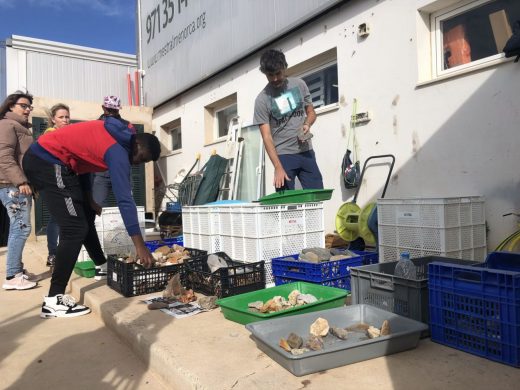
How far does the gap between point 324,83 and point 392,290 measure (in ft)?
13.1

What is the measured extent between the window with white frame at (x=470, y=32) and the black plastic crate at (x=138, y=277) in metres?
3.26

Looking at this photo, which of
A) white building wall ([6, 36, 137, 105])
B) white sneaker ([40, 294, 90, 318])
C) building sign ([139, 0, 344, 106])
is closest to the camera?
white sneaker ([40, 294, 90, 318])

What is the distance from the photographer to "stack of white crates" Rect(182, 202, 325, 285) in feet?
11.3

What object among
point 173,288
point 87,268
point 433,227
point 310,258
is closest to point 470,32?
point 433,227

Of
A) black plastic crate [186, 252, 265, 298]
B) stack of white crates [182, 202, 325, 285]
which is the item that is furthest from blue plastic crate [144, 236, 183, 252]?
black plastic crate [186, 252, 265, 298]

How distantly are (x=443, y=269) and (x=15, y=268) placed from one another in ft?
13.1

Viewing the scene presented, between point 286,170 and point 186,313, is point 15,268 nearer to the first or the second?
point 186,313

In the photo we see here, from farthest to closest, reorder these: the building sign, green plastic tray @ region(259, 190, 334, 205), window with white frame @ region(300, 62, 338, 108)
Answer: the building sign < window with white frame @ region(300, 62, 338, 108) < green plastic tray @ region(259, 190, 334, 205)

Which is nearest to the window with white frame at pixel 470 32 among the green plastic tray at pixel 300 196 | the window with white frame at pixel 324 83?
the window with white frame at pixel 324 83

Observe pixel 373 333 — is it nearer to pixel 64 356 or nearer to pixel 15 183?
pixel 64 356

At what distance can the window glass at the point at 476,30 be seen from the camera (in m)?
3.88

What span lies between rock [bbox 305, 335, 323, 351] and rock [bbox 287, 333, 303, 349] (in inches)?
1.5

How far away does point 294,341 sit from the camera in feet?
6.71

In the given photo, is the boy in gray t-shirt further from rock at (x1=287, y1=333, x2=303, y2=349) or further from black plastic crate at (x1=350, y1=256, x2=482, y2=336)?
rock at (x1=287, y1=333, x2=303, y2=349)
